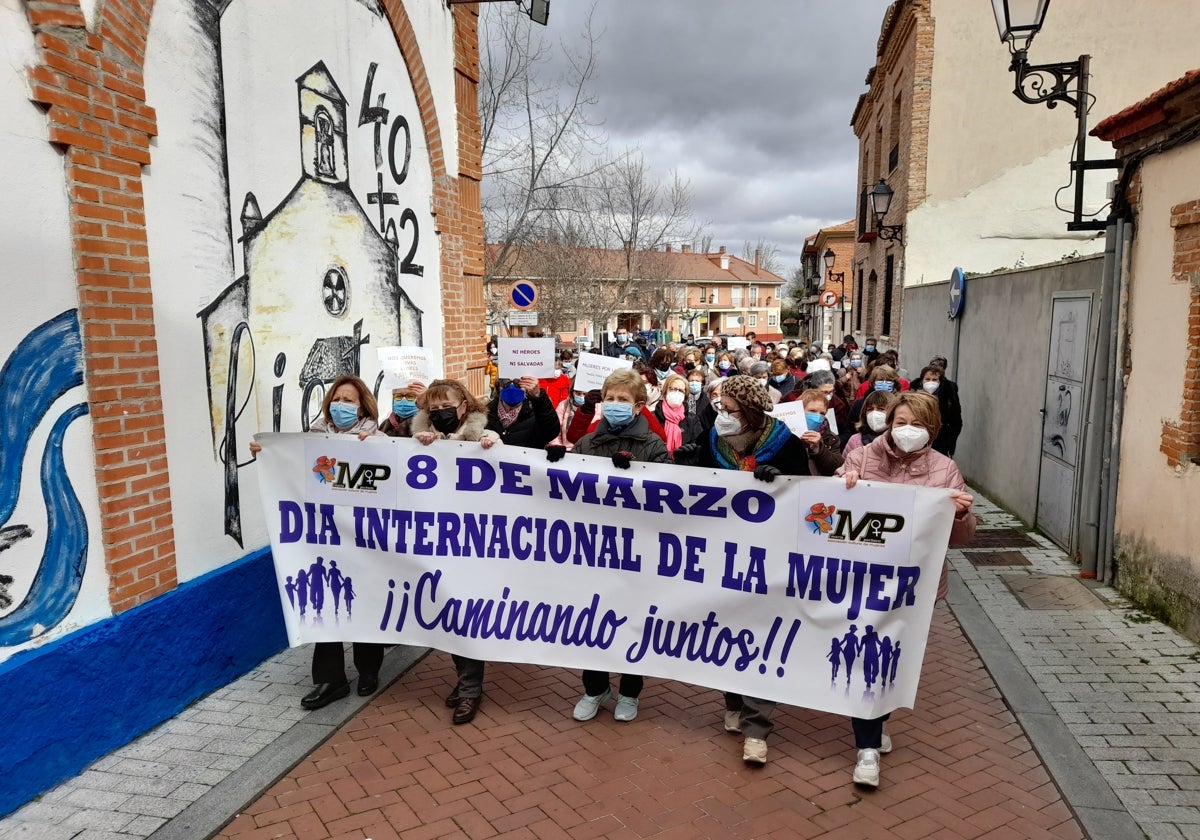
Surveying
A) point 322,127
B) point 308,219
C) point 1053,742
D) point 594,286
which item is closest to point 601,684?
point 1053,742

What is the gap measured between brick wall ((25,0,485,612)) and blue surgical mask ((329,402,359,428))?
88 cm

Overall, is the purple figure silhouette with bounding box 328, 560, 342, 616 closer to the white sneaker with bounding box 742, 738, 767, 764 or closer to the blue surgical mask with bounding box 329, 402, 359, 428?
the blue surgical mask with bounding box 329, 402, 359, 428

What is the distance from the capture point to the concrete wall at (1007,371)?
8344 mm

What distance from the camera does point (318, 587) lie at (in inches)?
178

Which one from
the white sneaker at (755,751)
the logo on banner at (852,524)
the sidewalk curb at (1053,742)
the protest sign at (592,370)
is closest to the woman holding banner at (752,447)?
the white sneaker at (755,751)

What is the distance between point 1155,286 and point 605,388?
4507 mm

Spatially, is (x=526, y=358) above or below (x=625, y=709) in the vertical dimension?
above

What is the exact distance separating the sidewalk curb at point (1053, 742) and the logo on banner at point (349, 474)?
368cm

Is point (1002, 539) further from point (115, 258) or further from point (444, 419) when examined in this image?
point (115, 258)

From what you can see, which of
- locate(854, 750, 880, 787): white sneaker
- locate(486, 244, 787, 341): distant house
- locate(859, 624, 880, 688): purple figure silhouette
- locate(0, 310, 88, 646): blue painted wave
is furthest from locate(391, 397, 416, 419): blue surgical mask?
locate(486, 244, 787, 341): distant house

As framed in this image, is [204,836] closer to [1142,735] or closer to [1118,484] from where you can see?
[1142,735]

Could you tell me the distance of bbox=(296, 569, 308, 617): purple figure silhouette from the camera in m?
4.54

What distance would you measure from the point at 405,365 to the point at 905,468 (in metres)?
3.70

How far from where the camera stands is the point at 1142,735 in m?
4.13
